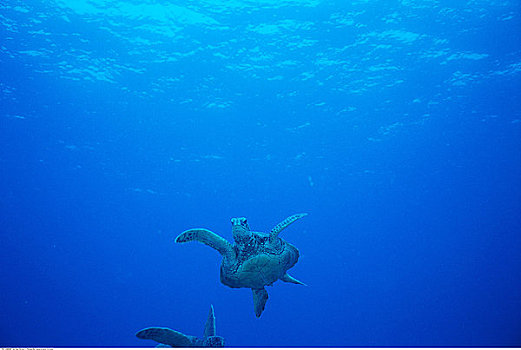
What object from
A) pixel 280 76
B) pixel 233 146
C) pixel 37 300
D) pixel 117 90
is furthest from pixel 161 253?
pixel 280 76

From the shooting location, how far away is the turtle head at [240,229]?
5246mm

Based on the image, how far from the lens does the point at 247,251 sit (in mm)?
5523

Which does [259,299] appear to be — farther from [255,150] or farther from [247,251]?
[255,150]

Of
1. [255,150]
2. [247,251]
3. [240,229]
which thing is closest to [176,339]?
[247,251]

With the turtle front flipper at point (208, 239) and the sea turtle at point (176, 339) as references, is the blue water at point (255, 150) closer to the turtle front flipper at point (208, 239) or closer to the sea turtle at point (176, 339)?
the turtle front flipper at point (208, 239)

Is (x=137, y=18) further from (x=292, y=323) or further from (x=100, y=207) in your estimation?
(x=292, y=323)

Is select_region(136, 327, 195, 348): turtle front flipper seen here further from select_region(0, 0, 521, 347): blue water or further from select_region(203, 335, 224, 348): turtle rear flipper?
select_region(0, 0, 521, 347): blue water

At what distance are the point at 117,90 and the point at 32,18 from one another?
194 inches

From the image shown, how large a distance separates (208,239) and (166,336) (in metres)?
1.72

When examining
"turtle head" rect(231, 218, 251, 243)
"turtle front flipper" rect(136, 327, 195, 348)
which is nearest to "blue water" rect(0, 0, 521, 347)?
"turtle head" rect(231, 218, 251, 243)

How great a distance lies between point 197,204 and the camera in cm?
3306

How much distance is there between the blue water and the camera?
12.9m

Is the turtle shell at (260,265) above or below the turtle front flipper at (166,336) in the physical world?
above

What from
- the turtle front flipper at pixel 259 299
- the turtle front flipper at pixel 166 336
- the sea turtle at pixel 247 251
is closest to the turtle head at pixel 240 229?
the sea turtle at pixel 247 251
